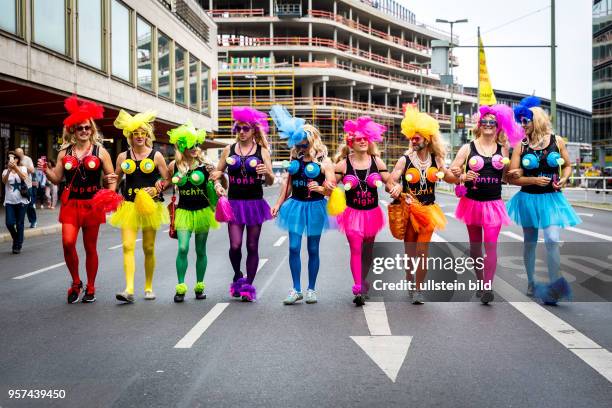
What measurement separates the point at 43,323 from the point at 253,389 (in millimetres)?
3090

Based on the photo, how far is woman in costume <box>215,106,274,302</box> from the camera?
7.55 metres

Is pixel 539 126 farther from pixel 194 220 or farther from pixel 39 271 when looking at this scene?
pixel 39 271

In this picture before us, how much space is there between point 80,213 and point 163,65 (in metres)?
34.0

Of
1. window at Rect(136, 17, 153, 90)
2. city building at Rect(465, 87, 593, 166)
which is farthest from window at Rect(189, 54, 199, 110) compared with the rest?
city building at Rect(465, 87, 593, 166)

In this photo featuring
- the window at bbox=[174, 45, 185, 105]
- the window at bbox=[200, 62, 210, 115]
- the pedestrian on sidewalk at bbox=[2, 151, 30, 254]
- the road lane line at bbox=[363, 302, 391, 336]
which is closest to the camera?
the road lane line at bbox=[363, 302, 391, 336]

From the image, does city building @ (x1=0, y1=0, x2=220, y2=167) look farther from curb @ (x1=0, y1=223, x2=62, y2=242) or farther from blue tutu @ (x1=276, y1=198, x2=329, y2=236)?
blue tutu @ (x1=276, y1=198, x2=329, y2=236)

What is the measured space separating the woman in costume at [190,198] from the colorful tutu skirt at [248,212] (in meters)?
0.35

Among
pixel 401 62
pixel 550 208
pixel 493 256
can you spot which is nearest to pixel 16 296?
pixel 493 256

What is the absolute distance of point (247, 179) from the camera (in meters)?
7.60

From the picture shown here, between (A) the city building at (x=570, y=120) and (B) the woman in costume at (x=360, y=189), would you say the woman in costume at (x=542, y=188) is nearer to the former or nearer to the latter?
(B) the woman in costume at (x=360, y=189)

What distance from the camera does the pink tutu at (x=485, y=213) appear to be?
7266 millimetres

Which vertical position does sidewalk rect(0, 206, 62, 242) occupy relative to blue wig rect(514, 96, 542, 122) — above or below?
below

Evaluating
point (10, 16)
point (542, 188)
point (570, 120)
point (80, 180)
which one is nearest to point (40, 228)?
point (10, 16)

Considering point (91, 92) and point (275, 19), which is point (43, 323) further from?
point (275, 19)
